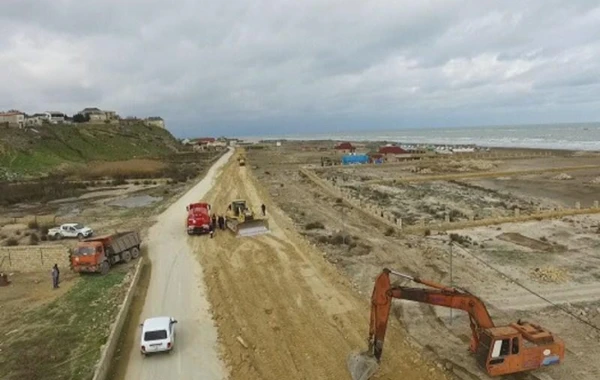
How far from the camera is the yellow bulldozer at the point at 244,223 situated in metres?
32.0

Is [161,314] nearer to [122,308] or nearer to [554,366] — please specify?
[122,308]

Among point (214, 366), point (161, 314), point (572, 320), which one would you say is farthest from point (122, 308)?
point (572, 320)

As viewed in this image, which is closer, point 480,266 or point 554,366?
point 554,366

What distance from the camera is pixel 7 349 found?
688 inches

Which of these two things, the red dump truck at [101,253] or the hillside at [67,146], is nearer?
the red dump truck at [101,253]

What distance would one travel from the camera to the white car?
1588cm

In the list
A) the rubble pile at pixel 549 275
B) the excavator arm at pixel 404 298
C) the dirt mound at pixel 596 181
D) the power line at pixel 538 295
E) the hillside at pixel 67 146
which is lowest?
the dirt mound at pixel 596 181

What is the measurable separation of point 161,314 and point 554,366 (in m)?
14.0

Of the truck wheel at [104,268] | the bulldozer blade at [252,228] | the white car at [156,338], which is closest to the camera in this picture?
the white car at [156,338]

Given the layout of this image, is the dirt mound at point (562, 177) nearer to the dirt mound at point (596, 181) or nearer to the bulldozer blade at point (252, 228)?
the dirt mound at point (596, 181)

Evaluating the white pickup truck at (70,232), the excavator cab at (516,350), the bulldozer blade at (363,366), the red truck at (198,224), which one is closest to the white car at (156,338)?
the bulldozer blade at (363,366)

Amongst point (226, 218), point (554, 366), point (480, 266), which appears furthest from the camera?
point (226, 218)

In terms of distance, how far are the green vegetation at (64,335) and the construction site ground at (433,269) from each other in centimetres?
439

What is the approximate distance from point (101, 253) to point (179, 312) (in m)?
8.00
